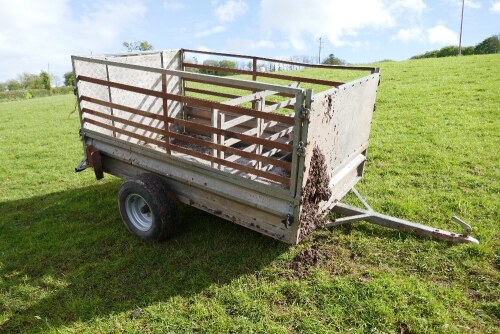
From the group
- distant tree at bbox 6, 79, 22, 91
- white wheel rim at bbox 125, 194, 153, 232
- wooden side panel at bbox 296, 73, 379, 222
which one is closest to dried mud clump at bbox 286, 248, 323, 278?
wooden side panel at bbox 296, 73, 379, 222

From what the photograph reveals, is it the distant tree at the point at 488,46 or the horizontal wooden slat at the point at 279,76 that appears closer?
the horizontal wooden slat at the point at 279,76

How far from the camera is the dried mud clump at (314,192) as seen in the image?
3.41 m

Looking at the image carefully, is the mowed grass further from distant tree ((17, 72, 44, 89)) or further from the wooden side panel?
distant tree ((17, 72, 44, 89))

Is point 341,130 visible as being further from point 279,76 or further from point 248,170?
point 279,76

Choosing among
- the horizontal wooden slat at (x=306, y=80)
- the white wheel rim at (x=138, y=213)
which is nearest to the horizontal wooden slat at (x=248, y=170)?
the white wheel rim at (x=138, y=213)

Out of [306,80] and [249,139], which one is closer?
[249,139]

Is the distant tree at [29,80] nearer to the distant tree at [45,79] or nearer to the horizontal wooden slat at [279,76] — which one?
the distant tree at [45,79]

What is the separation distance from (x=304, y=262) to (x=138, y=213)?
2.00m

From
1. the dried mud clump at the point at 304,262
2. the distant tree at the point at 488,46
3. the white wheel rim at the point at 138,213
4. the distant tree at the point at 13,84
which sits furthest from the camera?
the distant tree at the point at 13,84

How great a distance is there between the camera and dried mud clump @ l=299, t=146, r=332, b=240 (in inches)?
134

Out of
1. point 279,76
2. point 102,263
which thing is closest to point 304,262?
point 102,263

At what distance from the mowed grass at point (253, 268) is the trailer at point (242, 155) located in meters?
0.34

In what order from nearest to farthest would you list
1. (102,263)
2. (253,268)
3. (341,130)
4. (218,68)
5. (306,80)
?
(341,130), (253,268), (102,263), (306,80), (218,68)

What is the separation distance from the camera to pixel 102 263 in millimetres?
4246
